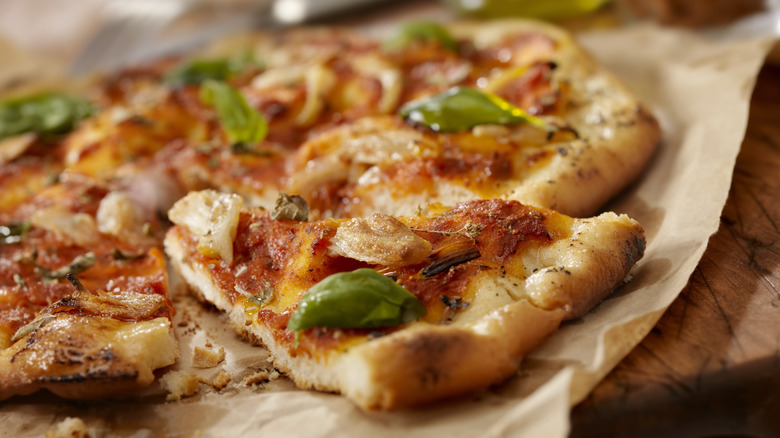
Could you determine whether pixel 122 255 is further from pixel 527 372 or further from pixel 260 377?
pixel 527 372

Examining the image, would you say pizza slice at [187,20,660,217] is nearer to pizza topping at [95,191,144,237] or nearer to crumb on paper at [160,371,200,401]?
pizza topping at [95,191,144,237]

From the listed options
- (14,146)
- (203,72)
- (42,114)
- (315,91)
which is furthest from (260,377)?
(42,114)

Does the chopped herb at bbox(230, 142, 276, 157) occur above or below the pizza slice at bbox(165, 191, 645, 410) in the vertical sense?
above

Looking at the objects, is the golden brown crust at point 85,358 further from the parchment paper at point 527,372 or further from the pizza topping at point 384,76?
the pizza topping at point 384,76

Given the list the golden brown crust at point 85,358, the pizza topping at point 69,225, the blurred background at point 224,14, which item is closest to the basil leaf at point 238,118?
the pizza topping at point 69,225

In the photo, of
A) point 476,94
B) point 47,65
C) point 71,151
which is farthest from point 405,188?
point 47,65

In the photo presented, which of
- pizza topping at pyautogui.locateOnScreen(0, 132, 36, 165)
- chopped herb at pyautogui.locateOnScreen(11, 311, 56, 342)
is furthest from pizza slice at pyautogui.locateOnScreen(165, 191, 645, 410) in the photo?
pizza topping at pyautogui.locateOnScreen(0, 132, 36, 165)
